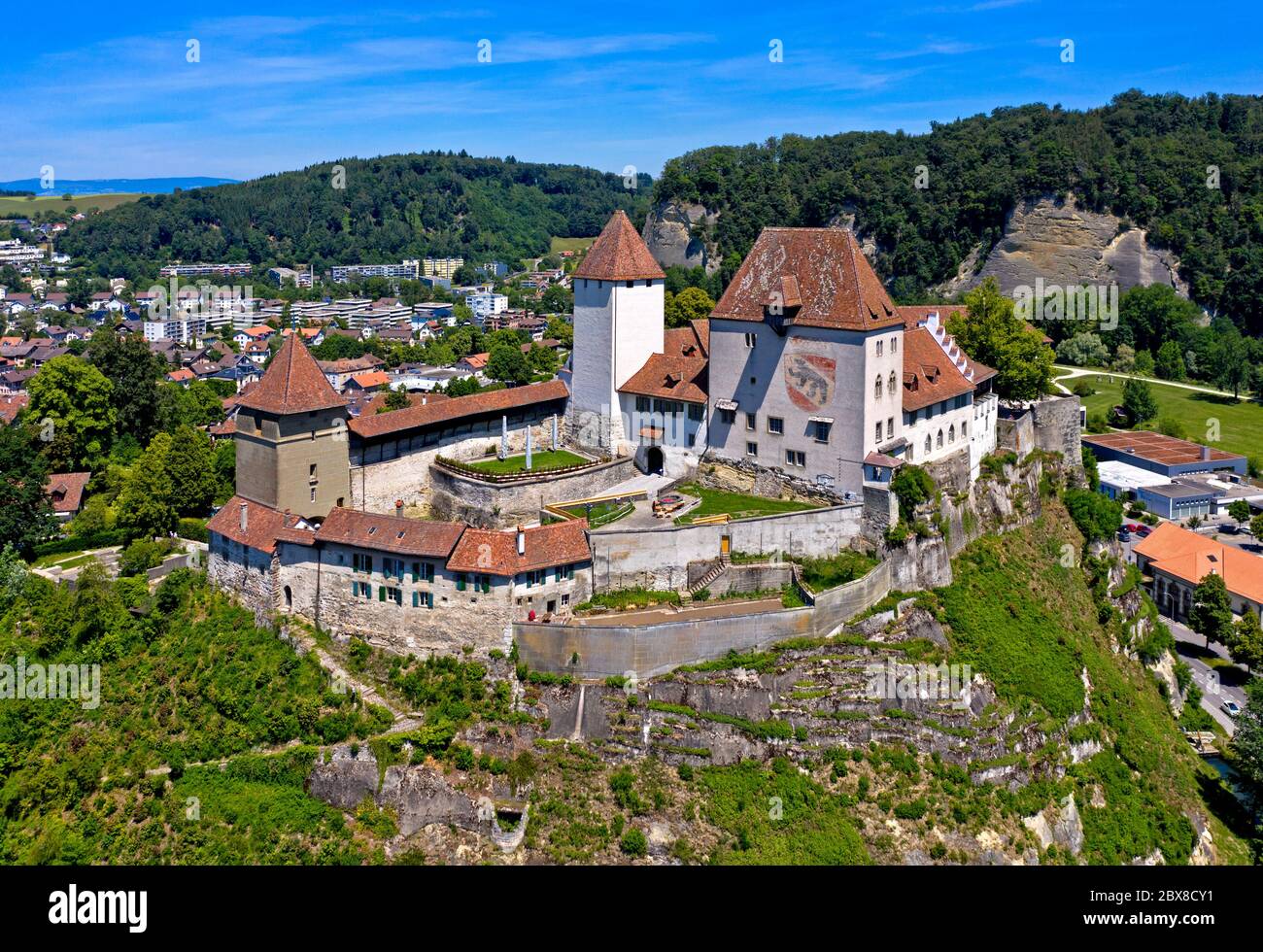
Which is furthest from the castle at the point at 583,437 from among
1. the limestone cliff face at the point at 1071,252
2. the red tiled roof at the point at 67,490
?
the limestone cliff face at the point at 1071,252

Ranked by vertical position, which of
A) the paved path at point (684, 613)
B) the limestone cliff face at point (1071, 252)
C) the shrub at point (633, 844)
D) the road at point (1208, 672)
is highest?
the limestone cliff face at point (1071, 252)

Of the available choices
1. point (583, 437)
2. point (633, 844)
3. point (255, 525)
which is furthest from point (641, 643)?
point (583, 437)

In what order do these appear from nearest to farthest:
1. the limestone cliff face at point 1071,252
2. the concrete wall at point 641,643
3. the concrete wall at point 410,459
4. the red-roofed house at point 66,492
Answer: the concrete wall at point 641,643 → the concrete wall at point 410,459 → the red-roofed house at point 66,492 → the limestone cliff face at point 1071,252

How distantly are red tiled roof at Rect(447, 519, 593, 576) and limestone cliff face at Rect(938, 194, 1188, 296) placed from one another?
10770cm

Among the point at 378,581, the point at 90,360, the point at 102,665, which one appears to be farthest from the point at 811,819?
the point at 90,360

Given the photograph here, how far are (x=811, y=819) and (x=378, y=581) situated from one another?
1793 cm

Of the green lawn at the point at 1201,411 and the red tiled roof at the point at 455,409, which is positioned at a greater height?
the red tiled roof at the point at 455,409

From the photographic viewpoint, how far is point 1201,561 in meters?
72.4

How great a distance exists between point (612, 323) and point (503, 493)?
35.8ft

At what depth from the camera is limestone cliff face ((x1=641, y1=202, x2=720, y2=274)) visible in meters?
156

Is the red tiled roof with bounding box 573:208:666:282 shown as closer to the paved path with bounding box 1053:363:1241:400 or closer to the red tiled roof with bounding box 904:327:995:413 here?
the red tiled roof with bounding box 904:327:995:413

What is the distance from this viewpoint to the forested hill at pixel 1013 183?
13662cm

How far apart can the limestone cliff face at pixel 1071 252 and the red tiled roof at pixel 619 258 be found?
92.8 m

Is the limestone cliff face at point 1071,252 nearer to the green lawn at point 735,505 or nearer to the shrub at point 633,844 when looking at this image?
the green lawn at point 735,505
